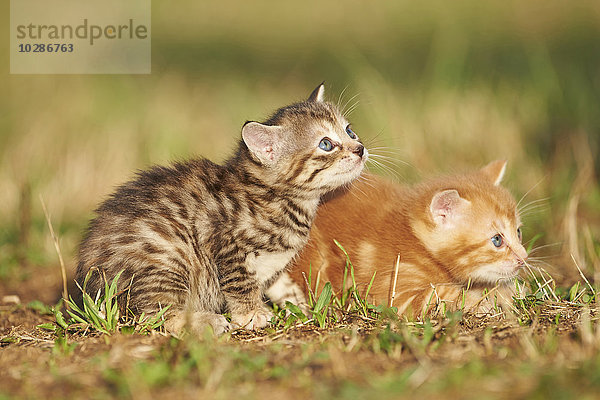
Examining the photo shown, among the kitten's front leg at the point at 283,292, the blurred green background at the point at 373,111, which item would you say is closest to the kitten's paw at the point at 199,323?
the kitten's front leg at the point at 283,292

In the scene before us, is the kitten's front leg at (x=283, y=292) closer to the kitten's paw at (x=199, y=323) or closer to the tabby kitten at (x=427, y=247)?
the tabby kitten at (x=427, y=247)

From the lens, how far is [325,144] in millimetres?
4094

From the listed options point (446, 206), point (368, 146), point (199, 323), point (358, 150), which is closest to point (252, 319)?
point (199, 323)

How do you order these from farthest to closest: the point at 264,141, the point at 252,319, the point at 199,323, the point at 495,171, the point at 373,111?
the point at 373,111 → the point at 495,171 → the point at 264,141 → the point at 252,319 → the point at 199,323

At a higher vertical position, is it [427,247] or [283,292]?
[427,247]

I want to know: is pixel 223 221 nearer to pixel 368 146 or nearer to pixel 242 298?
pixel 242 298

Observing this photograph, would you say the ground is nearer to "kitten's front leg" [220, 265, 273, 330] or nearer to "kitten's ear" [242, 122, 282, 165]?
"kitten's front leg" [220, 265, 273, 330]

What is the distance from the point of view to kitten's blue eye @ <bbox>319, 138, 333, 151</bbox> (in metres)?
4.08

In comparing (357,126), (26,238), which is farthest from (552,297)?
(26,238)

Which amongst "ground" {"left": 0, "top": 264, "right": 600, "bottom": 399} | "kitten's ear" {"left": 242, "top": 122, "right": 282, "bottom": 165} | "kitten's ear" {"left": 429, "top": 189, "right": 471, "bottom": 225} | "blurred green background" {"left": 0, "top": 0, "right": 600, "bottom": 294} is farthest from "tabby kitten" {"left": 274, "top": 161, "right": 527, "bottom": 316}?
"blurred green background" {"left": 0, "top": 0, "right": 600, "bottom": 294}

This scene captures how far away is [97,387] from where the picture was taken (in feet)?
8.45

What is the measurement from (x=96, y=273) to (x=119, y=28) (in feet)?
20.7

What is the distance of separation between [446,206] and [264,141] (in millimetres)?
1153

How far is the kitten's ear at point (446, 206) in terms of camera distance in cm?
384
